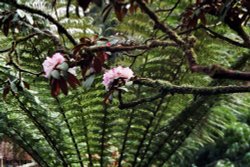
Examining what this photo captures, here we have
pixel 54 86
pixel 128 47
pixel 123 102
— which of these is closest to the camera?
pixel 128 47

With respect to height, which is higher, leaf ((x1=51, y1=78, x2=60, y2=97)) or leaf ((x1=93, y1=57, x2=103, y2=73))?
leaf ((x1=93, y1=57, x2=103, y2=73))

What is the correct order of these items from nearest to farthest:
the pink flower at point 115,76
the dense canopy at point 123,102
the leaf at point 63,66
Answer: the leaf at point 63,66 < the pink flower at point 115,76 < the dense canopy at point 123,102

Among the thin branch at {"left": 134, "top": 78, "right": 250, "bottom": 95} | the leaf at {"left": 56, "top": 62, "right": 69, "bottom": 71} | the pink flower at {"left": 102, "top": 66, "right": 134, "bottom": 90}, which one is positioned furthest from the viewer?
the pink flower at {"left": 102, "top": 66, "right": 134, "bottom": 90}

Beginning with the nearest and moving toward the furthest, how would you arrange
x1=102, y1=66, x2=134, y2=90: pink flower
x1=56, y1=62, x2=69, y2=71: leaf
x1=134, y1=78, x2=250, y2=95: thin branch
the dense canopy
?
x1=134, y1=78, x2=250, y2=95: thin branch < x1=56, y1=62, x2=69, y2=71: leaf < x1=102, y1=66, x2=134, y2=90: pink flower < the dense canopy

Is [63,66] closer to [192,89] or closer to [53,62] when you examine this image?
[53,62]

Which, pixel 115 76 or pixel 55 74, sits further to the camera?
pixel 115 76

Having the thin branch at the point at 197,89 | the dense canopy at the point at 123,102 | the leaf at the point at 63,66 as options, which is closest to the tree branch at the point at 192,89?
the thin branch at the point at 197,89

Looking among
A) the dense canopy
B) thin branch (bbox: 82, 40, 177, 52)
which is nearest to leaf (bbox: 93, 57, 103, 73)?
thin branch (bbox: 82, 40, 177, 52)

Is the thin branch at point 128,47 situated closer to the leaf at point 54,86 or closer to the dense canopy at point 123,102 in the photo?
the leaf at point 54,86

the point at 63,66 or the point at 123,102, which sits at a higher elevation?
the point at 63,66

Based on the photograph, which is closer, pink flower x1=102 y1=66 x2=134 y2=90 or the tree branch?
the tree branch

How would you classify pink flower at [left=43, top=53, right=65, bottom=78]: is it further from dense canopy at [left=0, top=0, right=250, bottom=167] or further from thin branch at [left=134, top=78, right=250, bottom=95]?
dense canopy at [left=0, top=0, right=250, bottom=167]

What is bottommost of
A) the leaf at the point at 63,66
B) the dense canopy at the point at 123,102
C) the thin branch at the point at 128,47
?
the dense canopy at the point at 123,102

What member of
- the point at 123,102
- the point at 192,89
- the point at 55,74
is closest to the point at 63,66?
the point at 55,74
